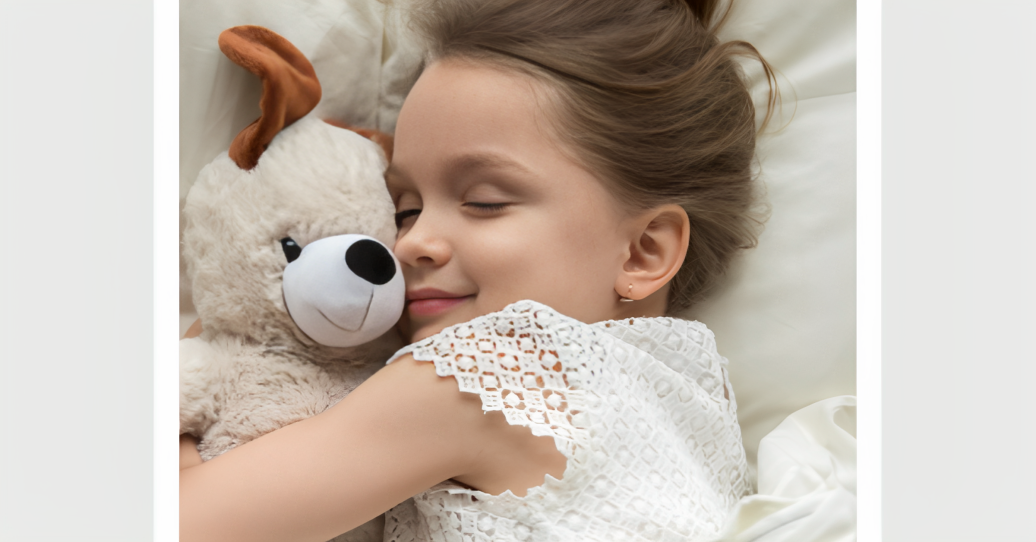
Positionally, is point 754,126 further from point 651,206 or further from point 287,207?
point 287,207

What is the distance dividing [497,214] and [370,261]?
136mm

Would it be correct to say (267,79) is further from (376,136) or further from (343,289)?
(343,289)

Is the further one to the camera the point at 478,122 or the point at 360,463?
the point at 478,122

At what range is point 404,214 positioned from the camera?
0.82 meters

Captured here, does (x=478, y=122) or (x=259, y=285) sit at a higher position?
(x=478, y=122)

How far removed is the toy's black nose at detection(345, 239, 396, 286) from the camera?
0.70 m

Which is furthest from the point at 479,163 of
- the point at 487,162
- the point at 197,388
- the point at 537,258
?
the point at 197,388

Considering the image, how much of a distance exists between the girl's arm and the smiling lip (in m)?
0.09

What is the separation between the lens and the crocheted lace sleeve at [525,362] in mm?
654

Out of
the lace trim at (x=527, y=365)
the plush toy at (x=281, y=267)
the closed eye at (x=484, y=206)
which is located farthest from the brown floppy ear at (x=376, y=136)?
the lace trim at (x=527, y=365)

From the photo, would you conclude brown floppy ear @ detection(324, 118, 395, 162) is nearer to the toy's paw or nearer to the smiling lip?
the smiling lip

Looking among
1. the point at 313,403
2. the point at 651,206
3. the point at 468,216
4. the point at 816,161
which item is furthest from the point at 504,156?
the point at 816,161
